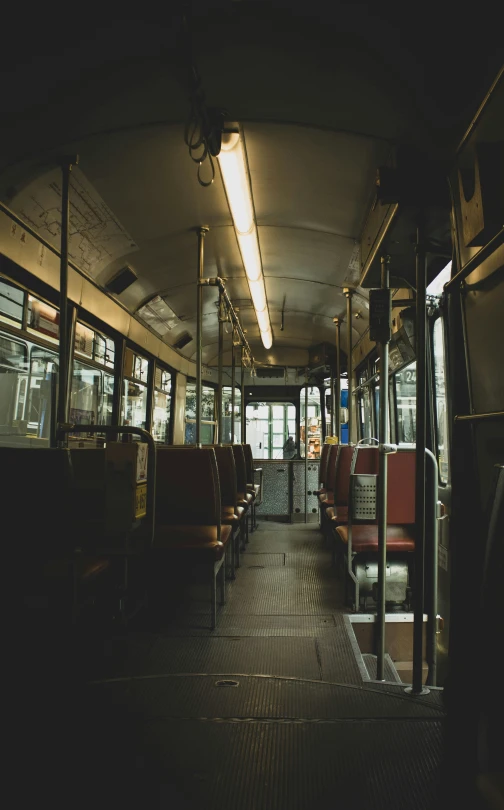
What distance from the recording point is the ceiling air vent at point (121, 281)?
4895 millimetres

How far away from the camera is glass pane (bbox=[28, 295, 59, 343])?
3510mm

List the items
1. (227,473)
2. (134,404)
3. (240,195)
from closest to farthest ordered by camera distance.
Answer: (240,195)
(227,473)
(134,404)

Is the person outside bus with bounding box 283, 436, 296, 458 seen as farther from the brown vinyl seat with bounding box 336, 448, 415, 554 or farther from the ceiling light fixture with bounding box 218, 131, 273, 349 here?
the brown vinyl seat with bounding box 336, 448, 415, 554

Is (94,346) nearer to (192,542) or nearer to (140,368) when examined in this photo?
(140,368)

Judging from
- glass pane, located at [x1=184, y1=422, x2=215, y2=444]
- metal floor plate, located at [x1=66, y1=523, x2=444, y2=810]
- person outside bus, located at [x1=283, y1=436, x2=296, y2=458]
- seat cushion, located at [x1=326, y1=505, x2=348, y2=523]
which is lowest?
metal floor plate, located at [x1=66, y1=523, x2=444, y2=810]

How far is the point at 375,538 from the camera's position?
385 centimetres

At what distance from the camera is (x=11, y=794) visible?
151cm

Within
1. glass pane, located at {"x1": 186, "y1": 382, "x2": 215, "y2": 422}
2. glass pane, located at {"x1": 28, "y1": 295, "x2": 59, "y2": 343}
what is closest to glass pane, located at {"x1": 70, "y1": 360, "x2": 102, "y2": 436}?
glass pane, located at {"x1": 28, "y1": 295, "x2": 59, "y2": 343}

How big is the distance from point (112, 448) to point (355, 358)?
5553mm

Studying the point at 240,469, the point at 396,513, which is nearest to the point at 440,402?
the point at 396,513

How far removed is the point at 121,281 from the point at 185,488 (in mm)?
2415

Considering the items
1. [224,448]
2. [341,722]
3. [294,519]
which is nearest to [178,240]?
[224,448]

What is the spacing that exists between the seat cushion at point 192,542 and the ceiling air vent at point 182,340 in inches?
184

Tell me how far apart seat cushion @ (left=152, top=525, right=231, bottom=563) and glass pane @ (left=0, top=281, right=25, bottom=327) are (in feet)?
5.48
